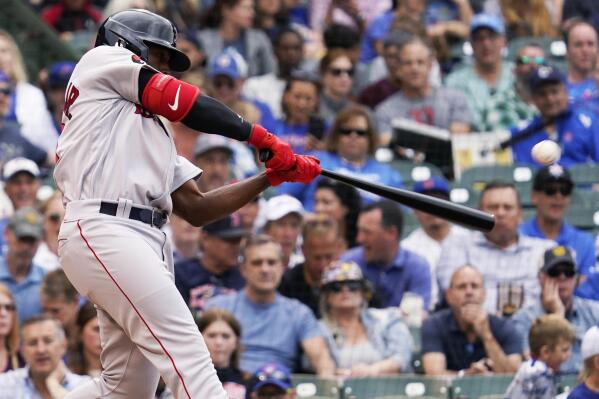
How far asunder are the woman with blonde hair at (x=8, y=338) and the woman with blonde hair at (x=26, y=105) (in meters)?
1.96

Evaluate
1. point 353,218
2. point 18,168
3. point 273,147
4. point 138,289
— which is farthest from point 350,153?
point 138,289

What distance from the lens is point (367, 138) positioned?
8016mm

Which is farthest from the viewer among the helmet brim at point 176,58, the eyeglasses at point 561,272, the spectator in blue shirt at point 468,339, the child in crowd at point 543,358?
the eyeglasses at point 561,272

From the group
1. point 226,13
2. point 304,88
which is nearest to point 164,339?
point 304,88

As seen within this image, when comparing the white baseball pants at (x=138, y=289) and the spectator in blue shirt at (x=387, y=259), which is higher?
the white baseball pants at (x=138, y=289)

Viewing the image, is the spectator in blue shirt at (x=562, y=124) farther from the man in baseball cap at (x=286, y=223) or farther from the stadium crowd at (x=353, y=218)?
the man in baseball cap at (x=286, y=223)

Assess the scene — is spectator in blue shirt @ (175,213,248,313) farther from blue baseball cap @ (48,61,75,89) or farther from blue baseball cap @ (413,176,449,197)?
blue baseball cap @ (48,61,75,89)

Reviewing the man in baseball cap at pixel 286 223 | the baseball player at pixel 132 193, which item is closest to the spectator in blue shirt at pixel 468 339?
the man in baseball cap at pixel 286 223

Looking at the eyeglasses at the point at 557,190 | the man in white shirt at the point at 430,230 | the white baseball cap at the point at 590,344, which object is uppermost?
the eyeglasses at the point at 557,190

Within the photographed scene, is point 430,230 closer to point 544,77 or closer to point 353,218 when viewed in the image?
point 353,218

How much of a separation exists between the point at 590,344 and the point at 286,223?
6.95 ft

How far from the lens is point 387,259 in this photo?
7281 mm

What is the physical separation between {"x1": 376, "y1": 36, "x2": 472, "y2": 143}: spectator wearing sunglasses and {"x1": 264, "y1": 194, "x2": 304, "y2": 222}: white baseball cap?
1.26 m

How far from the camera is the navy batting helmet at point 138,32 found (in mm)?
4453
